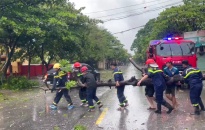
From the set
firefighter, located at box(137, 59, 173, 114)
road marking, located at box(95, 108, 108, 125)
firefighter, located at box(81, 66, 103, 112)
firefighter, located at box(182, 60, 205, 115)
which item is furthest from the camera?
firefighter, located at box(81, 66, 103, 112)

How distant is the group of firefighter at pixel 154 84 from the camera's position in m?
9.98

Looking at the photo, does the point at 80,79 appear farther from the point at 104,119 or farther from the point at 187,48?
the point at 187,48

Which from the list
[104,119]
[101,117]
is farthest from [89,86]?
[104,119]

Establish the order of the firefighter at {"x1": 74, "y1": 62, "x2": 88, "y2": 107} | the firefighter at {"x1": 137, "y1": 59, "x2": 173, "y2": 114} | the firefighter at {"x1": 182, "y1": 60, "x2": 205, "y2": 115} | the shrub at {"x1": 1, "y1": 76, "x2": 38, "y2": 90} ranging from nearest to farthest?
the firefighter at {"x1": 182, "y1": 60, "x2": 205, "y2": 115} → the firefighter at {"x1": 137, "y1": 59, "x2": 173, "y2": 114} → the firefighter at {"x1": 74, "y1": 62, "x2": 88, "y2": 107} → the shrub at {"x1": 1, "y1": 76, "x2": 38, "y2": 90}

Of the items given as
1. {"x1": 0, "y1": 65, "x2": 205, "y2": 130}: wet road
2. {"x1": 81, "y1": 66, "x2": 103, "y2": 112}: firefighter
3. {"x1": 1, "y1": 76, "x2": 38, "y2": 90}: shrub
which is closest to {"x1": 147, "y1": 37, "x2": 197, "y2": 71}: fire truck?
{"x1": 0, "y1": 65, "x2": 205, "y2": 130}: wet road

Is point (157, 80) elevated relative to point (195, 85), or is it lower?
elevated

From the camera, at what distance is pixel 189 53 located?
18.3 m

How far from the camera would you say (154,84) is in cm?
1012

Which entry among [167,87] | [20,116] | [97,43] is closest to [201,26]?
[97,43]

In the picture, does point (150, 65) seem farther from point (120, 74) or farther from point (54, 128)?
point (54, 128)

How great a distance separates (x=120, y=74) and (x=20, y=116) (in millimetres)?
3774

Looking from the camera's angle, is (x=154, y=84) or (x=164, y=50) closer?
(x=154, y=84)

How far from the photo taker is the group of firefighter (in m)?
9.98

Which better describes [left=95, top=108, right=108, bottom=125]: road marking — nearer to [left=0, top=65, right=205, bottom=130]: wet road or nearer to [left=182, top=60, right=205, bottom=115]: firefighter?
[left=0, top=65, right=205, bottom=130]: wet road
